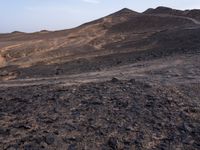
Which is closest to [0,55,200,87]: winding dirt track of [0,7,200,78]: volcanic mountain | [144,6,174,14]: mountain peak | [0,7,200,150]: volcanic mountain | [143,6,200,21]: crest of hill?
[0,7,200,150]: volcanic mountain

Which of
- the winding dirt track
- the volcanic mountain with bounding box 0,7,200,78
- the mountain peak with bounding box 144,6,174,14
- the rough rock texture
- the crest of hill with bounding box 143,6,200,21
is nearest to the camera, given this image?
the rough rock texture

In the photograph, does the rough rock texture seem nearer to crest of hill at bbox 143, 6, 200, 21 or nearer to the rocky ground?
the rocky ground

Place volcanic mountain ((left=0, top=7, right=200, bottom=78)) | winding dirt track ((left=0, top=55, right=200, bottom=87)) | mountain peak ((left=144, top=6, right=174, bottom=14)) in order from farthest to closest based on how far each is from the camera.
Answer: mountain peak ((left=144, top=6, right=174, bottom=14)) < volcanic mountain ((left=0, top=7, right=200, bottom=78)) < winding dirt track ((left=0, top=55, right=200, bottom=87))

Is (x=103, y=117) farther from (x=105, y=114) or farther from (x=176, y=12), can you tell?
(x=176, y=12)

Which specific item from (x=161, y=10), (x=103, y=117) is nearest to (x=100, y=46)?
(x=161, y=10)

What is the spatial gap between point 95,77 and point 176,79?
2.29 metres

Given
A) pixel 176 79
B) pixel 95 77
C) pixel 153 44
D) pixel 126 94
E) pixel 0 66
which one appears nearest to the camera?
pixel 126 94

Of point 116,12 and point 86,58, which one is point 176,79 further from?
point 116,12

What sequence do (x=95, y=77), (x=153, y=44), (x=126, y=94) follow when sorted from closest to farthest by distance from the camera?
(x=126, y=94) → (x=95, y=77) → (x=153, y=44)

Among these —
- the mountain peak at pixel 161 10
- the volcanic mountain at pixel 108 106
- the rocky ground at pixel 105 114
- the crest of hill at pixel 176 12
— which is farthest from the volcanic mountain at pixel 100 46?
the rocky ground at pixel 105 114

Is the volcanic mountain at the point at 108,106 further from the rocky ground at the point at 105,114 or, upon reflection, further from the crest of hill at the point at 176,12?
the crest of hill at the point at 176,12

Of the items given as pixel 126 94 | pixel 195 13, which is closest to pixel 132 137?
pixel 126 94

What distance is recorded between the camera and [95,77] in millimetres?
11930

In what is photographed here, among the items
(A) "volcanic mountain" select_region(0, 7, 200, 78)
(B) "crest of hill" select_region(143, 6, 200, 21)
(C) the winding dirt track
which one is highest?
(B) "crest of hill" select_region(143, 6, 200, 21)
